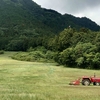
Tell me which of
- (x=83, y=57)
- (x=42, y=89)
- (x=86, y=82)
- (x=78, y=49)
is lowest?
(x=42, y=89)

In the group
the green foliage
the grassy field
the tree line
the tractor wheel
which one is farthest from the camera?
the tree line

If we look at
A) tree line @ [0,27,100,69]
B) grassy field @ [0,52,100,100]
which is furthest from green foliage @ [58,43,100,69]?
grassy field @ [0,52,100,100]

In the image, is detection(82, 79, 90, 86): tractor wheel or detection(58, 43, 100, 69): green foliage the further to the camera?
detection(58, 43, 100, 69): green foliage

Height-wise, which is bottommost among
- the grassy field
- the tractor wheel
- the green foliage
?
the grassy field

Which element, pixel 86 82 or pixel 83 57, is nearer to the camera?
pixel 86 82

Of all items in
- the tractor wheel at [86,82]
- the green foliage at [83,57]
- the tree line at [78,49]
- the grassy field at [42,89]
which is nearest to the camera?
the grassy field at [42,89]

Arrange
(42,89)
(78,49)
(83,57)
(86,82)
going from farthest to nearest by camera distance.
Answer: (78,49)
(83,57)
(86,82)
(42,89)

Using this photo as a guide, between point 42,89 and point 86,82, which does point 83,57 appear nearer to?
point 86,82

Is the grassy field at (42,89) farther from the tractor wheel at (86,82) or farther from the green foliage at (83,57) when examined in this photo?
the green foliage at (83,57)

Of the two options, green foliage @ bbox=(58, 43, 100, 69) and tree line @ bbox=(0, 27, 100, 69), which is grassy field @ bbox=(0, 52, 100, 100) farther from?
tree line @ bbox=(0, 27, 100, 69)

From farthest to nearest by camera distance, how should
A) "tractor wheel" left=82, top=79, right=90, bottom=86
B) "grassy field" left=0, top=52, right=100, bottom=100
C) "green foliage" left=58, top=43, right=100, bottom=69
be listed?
"green foliage" left=58, top=43, right=100, bottom=69 → "tractor wheel" left=82, top=79, right=90, bottom=86 → "grassy field" left=0, top=52, right=100, bottom=100

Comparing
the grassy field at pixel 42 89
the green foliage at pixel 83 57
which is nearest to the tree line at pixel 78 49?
the green foliage at pixel 83 57

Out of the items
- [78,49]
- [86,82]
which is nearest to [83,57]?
[78,49]

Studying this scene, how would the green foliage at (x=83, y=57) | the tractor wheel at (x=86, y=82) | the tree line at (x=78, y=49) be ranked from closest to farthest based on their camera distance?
the tractor wheel at (x=86, y=82) < the green foliage at (x=83, y=57) < the tree line at (x=78, y=49)
